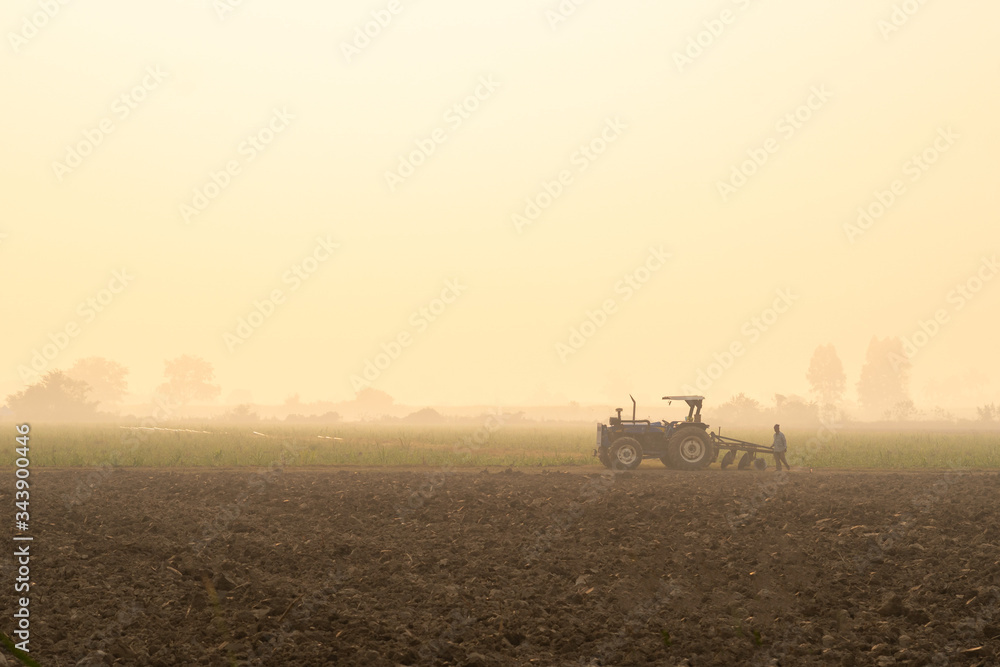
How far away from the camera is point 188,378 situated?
478ft

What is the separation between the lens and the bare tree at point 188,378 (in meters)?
146

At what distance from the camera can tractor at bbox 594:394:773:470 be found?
22828mm

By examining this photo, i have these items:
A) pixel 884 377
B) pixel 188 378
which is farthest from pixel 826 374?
pixel 188 378

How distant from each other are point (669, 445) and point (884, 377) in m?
127

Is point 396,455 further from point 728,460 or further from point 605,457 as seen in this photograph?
point 728,460

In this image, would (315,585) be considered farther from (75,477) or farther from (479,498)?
(75,477)

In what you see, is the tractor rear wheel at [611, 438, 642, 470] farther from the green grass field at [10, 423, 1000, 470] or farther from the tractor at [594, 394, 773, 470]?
the green grass field at [10, 423, 1000, 470]

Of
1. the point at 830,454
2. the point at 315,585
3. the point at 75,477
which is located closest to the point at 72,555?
the point at 315,585

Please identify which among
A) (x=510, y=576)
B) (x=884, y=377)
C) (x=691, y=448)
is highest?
(x=884, y=377)

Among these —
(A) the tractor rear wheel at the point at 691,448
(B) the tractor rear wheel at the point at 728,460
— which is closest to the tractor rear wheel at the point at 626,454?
(A) the tractor rear wheel at the point at 691,448

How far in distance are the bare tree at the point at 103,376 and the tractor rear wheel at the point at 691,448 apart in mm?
134554

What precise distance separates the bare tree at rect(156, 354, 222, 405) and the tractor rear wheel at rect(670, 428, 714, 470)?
5396 inches

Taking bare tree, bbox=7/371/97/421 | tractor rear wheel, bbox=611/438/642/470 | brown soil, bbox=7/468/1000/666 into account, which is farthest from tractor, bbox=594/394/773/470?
bare tree, bbox=7/371/97/421

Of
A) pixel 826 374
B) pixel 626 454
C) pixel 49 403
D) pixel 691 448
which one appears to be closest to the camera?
pixel 626 454
